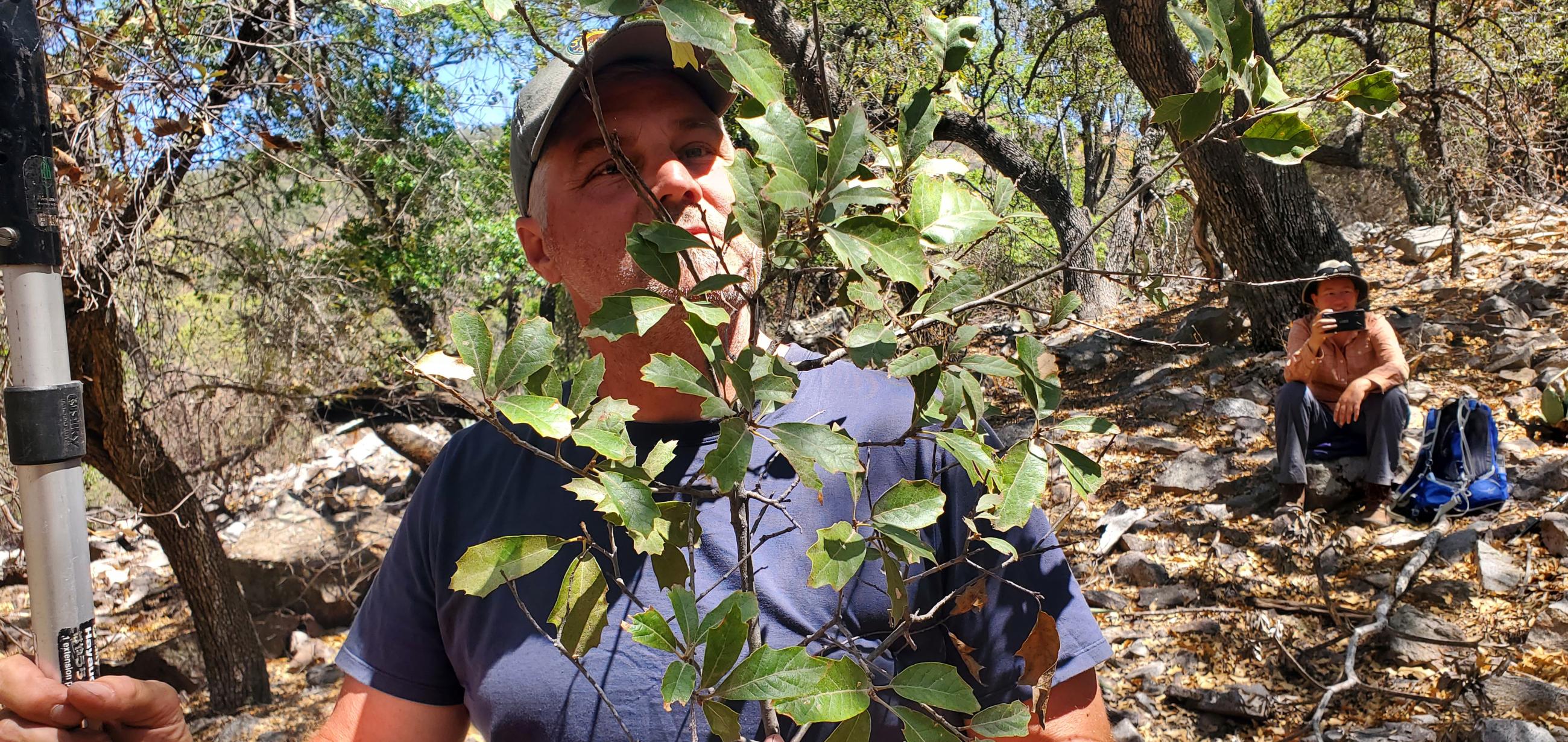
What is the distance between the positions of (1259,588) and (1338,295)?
1629mm

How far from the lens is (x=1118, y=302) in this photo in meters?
12.4

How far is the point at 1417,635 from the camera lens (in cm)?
379

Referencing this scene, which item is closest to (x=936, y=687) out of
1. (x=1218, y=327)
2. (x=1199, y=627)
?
(x=1199, y=627)

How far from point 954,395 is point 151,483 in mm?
6293

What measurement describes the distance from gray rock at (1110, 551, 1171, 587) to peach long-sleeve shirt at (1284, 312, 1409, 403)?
4.38 ft

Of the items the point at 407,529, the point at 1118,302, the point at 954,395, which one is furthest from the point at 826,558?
the point at 1118,302

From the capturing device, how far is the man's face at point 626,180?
1.27 meters

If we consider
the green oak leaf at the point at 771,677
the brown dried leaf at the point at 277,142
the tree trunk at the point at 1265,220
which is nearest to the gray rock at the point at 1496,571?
the tree trunk at the point at 1265,220

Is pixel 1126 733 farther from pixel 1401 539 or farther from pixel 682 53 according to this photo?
pixel 682 53

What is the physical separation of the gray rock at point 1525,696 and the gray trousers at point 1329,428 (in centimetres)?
184

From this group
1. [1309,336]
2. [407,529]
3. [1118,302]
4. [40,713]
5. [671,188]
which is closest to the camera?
[40,713]

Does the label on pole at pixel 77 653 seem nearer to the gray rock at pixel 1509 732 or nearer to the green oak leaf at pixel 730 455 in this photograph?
the green oak leaf at pixel 730 455

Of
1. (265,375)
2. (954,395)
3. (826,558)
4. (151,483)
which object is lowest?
(151,483)

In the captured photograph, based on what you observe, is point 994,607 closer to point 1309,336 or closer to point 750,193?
point 750,193
